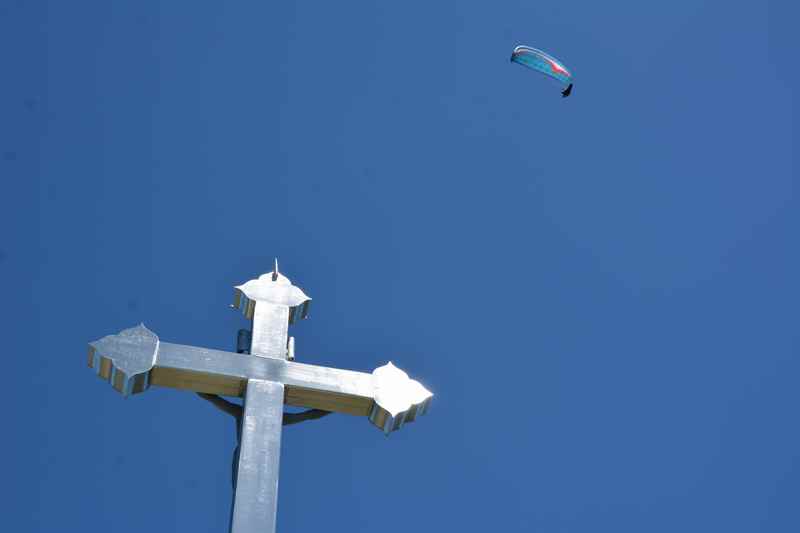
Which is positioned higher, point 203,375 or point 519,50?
point 519,50

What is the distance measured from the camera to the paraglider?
55.2ft

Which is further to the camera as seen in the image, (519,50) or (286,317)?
(519,50)

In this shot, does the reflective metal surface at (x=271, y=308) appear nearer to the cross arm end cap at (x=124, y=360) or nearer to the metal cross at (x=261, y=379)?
the metal cross at (x=261, y=379)

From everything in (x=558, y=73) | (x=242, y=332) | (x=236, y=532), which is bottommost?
(x=236, y=532)

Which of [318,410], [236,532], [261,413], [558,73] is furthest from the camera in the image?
[558,73]

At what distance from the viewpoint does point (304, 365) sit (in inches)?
335

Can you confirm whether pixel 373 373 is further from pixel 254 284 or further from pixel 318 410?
pixel 254 284

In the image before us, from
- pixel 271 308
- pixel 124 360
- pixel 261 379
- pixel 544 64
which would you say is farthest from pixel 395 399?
pixel 544 64

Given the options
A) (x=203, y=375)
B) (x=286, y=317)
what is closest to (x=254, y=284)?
(x=286, y=317)

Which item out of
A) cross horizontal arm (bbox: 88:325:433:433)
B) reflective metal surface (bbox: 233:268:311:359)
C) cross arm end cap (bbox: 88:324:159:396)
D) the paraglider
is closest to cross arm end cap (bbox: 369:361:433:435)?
cross horizontal arm (bbox: 88:325:433:433)

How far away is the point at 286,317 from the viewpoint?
8.88 meters

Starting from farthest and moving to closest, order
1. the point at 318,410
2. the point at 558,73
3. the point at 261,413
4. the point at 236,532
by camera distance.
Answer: the point at 558,73, the point at 318,410, the point at 261,413, the point at 236,532

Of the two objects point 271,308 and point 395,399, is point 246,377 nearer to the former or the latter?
point 271,308

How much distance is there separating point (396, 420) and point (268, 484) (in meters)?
1.19
